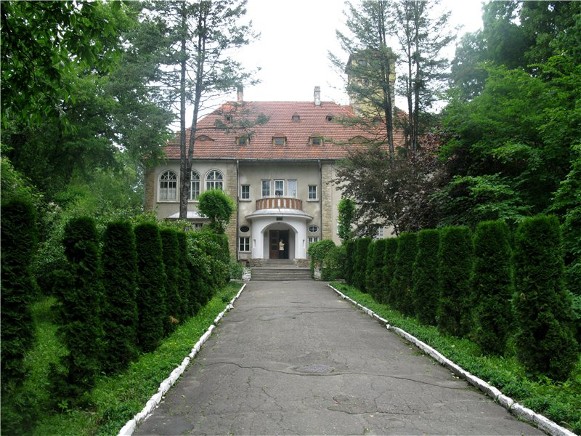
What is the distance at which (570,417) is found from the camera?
5492 mm

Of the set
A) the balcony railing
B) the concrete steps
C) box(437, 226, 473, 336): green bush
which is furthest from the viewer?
the balcony railing

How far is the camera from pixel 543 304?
24.4ft

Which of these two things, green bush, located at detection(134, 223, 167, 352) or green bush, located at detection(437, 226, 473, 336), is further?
green bush, located at detection(437, 226, 473, 336)

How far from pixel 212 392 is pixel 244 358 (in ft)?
7.24

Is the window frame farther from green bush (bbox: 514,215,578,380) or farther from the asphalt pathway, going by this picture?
green bush (bbox: 514,215,578,380)

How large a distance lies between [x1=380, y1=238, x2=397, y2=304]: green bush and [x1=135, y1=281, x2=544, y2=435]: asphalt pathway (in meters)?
4.73

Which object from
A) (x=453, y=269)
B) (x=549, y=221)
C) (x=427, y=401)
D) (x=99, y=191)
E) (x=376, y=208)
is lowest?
(x=427, y=401)

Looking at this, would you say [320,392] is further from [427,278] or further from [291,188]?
[291,188]

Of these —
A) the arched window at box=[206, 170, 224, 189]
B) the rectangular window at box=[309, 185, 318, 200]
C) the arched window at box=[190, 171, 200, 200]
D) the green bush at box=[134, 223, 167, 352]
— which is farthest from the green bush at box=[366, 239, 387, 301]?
the arched window at box=[190, 171, 200, 200]

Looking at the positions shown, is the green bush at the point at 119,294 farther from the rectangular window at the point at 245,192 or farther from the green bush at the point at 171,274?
the rectangular window at the point at 245,192

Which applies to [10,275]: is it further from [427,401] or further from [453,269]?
[453,269]

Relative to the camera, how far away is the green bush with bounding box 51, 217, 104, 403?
19.5 ft

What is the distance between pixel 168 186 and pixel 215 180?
11.7 feet

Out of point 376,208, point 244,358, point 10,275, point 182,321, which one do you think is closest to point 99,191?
point 376,208
